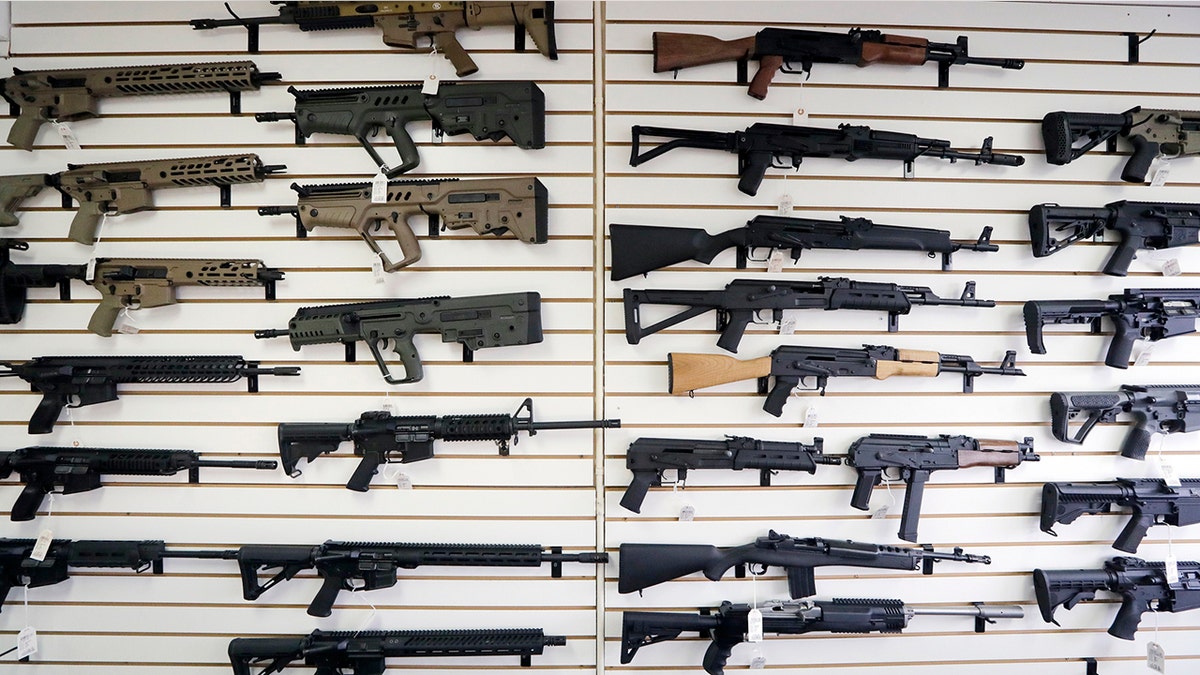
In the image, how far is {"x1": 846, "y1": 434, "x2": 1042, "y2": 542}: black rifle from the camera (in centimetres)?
361

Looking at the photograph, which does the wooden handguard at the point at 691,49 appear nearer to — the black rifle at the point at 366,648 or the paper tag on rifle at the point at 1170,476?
the black rifle at the point at 366,648

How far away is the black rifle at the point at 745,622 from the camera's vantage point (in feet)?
11.5

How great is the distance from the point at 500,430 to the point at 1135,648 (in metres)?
4.12

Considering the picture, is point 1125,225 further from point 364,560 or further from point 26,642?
point 26,642

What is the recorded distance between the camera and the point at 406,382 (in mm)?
3541

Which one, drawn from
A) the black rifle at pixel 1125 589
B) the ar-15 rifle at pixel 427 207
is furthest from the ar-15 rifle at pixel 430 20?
the black rifle at pixel 1125 589

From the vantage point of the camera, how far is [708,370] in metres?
3.54

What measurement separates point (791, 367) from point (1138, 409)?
211 cm

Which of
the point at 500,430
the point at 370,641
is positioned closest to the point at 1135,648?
the point at 500,430

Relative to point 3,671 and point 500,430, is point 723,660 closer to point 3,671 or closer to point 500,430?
point 500,430

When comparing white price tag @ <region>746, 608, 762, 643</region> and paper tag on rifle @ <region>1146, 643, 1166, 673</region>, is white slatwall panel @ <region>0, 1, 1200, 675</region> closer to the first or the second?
white price tag @ <region>746, 608, 762, 643</region>

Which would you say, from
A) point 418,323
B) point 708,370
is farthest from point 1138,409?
point 418,323

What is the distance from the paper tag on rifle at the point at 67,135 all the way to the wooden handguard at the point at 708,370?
373 centimetres

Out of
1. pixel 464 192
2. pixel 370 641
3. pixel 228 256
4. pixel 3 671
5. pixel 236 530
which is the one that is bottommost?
pixel 3 671
